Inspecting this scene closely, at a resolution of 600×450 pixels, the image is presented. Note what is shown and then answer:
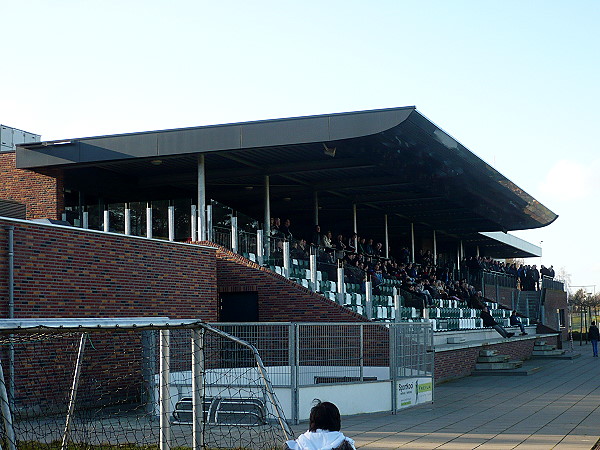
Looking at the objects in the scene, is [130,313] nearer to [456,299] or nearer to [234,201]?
[234,201]

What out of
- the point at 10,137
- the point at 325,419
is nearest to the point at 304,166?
the point at 10,137

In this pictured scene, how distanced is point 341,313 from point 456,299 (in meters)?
14.8

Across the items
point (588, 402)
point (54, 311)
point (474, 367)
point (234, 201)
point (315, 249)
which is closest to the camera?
point (54, 311)

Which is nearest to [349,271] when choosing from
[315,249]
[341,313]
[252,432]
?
[315,249]

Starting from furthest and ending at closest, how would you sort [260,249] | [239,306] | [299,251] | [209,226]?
1. [299,251]
2. [260,249]
3. [209,226]
4. [239,306]

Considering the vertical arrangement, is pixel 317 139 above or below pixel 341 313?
above

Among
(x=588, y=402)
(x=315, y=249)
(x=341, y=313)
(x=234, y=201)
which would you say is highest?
(x=234, y=201)

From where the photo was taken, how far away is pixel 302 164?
27969mm

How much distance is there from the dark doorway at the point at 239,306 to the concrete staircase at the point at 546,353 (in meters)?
18.1

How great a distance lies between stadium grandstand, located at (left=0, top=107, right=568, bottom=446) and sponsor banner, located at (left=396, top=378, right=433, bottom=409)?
0.30 ft

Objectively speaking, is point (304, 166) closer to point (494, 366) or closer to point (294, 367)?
point (494, 366)

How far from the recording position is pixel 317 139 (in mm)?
23312

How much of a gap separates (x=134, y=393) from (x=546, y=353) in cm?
2363

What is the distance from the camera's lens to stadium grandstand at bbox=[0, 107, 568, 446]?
17797 mm
